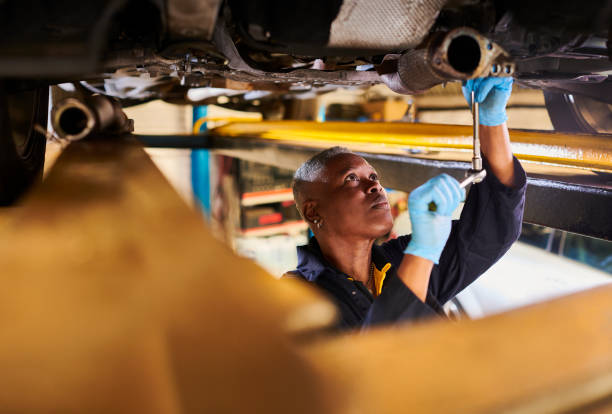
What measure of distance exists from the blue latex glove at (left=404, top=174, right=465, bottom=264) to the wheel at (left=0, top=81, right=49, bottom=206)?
2.94 ft

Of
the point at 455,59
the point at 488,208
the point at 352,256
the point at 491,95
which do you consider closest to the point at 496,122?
the point at 491,95

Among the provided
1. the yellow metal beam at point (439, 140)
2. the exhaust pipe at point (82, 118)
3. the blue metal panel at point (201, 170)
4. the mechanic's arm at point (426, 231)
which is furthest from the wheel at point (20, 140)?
the blue metal panel at point (201, 170)

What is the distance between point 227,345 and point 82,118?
84cm

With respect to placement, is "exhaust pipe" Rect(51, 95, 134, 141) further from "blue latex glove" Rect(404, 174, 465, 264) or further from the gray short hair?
"blue latex glove" Rect(404, 174, 465, 264)

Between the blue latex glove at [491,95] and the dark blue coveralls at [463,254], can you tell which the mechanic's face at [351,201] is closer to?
the dark blue coveralls at [463,254]

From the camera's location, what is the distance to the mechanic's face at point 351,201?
1219 millimetres

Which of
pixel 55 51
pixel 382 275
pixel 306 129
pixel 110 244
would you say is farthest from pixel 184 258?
pixel 306 129

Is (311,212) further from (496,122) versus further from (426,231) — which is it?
(496,122)

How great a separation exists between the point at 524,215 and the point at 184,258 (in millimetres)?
1159

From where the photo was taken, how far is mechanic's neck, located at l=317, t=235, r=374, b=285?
1287 mm

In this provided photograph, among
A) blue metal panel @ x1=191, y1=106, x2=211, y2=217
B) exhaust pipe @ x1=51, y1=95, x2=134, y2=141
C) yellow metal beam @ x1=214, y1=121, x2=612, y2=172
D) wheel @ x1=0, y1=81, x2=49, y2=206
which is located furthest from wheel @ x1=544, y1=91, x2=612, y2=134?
blue metal panel @ x1=191, y1=106, x2=211, y2=217

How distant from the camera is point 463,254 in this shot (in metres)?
1.24

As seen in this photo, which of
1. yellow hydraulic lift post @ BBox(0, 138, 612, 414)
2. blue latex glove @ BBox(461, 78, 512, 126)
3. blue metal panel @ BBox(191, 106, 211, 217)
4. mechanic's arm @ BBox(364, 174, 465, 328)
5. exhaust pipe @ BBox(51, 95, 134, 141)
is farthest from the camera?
blue metal panel @ BBox(191, 106, 211, 217)

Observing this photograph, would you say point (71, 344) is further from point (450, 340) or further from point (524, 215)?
point (524, 215)
